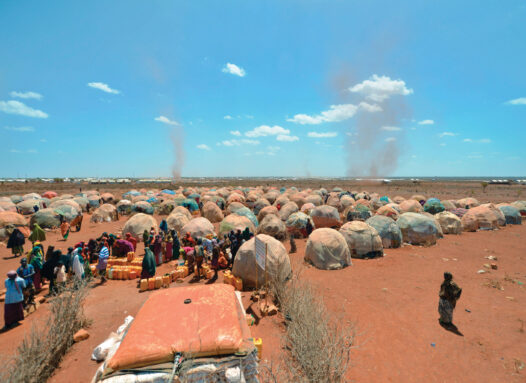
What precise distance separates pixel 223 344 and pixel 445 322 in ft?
24.6

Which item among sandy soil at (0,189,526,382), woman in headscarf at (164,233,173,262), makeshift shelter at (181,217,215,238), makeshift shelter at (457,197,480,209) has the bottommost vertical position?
sandy soil at (0,189,526,382)

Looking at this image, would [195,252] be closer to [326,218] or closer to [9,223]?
[326,218]

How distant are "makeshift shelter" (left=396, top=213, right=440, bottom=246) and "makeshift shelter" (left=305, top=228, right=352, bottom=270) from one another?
23.6ft

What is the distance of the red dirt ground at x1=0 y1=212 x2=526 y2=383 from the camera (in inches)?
235

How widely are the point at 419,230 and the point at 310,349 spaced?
15.4 metres

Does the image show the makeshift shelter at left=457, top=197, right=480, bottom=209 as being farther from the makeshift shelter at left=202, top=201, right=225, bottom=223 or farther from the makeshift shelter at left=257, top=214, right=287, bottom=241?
the makeshift shelter at left=202, top=201, right=225, bottom=223

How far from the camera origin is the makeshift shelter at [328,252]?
491 inches

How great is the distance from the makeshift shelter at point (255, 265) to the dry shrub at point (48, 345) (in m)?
5.37

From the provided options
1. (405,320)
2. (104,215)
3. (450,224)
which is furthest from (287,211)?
(104,215)

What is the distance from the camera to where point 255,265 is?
991 cm

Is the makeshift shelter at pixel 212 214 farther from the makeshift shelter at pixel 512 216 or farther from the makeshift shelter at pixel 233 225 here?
the makeshift shelter at pixel 512 216

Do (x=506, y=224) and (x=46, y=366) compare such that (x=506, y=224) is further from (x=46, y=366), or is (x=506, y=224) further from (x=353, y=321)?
(x=46, y=366)

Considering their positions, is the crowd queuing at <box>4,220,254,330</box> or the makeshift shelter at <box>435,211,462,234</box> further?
the makeshift shelter at <box>435,211,462,234</box>

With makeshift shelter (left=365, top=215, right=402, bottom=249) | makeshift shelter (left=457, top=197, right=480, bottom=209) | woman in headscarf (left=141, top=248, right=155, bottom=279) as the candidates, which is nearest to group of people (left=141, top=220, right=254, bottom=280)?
woman in headscarf (left=141, top=248, right=155, bottom=279)
